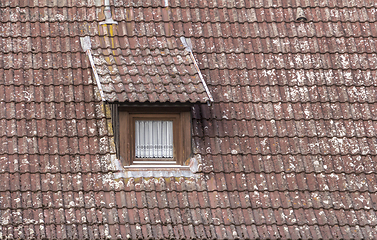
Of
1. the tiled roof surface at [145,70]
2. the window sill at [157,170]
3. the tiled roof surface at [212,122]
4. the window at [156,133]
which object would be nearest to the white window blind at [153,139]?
the window at [156,133]

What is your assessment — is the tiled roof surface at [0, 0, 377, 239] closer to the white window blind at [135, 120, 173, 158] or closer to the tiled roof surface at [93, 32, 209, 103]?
the tiled roof surface at [93, 32, 209, 103]

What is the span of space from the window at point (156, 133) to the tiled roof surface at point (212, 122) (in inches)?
10.3

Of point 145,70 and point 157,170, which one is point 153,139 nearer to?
point 157,170

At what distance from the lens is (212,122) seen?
402 inches

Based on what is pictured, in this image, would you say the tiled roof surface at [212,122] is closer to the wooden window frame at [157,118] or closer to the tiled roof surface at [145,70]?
the tiled roof surface at [145,70]

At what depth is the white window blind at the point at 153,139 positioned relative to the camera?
1001 centimetres

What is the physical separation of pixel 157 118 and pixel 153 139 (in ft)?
1.15

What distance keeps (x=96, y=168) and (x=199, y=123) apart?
189 cm

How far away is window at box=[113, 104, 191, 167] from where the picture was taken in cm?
991

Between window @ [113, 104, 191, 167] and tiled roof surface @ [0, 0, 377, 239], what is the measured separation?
0.26 meters

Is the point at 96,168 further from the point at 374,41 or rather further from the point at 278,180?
the point at 374,41

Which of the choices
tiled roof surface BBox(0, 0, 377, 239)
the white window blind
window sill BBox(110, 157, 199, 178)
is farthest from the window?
tiled roof surface BBox(0, 0, 377, 239)

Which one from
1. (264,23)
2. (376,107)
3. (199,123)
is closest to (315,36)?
(264,23)

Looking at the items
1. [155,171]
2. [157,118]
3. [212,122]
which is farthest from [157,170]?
[212,122]
